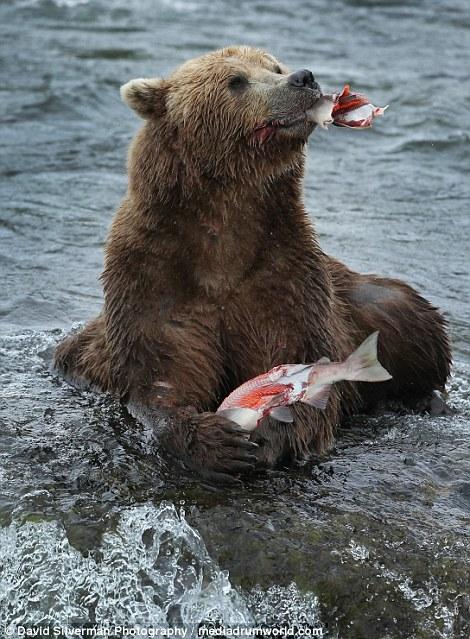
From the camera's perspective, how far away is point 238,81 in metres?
5.55

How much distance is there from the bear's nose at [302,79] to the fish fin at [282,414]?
1.33 metres

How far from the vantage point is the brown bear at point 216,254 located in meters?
5.44

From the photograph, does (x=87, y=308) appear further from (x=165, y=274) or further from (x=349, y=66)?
(x=349, y=66)

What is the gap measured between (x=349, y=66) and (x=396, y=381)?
9115 mm

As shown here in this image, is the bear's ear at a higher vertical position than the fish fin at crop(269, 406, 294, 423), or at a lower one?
higher

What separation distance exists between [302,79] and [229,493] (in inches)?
67.2

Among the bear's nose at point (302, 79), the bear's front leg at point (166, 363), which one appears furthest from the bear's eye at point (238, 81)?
the bear's front leg at point (166, 363)

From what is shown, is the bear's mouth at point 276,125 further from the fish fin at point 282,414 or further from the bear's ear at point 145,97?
the fish fin at point 282,414

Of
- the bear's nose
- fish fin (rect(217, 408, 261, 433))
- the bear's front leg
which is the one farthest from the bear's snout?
fish fin (rect(217, 408, 261, 433))

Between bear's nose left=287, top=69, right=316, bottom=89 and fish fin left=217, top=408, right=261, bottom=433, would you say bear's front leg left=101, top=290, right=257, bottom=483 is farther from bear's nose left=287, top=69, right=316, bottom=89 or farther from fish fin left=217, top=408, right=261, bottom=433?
bear's nose left=287, top=69, right=316, bottom=89

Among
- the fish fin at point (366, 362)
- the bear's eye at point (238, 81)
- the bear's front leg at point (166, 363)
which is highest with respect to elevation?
the bear's eye at point (238, 81)

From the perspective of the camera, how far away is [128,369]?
5516 mm

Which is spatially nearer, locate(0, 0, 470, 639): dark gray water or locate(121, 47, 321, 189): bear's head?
locate(0, 0, 470, 639): dark gray water

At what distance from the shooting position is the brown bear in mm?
5441
